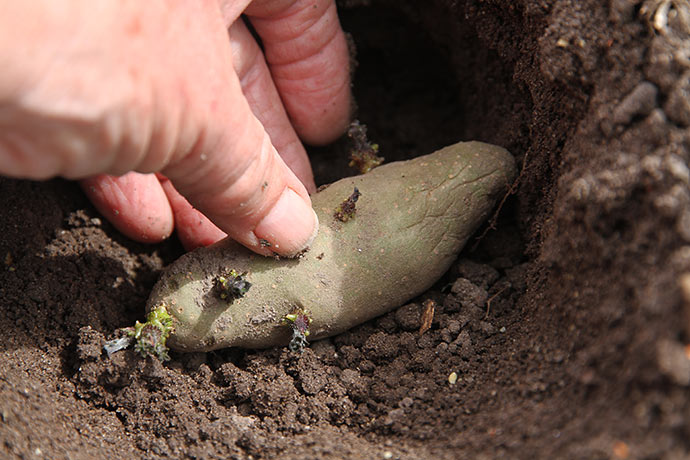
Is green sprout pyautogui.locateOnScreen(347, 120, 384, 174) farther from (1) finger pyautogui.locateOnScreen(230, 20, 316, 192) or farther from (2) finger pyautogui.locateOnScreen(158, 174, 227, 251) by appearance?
(2) finger pyautogui.locateOnScreen(158, 174, 227, 251)

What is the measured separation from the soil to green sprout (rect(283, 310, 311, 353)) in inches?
2.3

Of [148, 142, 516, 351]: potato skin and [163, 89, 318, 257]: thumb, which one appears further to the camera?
[148, 142, 516, 351]: potato skin

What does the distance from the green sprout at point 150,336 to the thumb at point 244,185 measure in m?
0.46

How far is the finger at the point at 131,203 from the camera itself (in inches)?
104

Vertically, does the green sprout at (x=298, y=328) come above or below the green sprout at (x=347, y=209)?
below

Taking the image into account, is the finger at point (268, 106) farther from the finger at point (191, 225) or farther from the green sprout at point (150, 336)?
the green sprout at point (150, 336)

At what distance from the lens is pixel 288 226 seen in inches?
88.8

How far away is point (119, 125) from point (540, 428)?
4.88 feet


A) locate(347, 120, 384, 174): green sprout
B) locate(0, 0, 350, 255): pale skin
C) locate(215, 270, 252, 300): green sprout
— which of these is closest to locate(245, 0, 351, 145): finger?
locate(0, 0, 350, 255): pale skin

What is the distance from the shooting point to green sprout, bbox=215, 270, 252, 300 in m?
2.31

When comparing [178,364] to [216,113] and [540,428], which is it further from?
[540,428]

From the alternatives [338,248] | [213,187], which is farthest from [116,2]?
[338,248]

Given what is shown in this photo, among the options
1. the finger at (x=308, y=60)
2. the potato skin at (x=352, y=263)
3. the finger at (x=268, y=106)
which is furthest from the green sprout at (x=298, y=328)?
the finger at (x=308, y=60)

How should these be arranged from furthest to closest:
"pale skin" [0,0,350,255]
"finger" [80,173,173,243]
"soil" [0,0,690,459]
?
"finger" [80,173,173,243], "soil" [0,0,690,459], "pale skin" [0,0,350,255]
